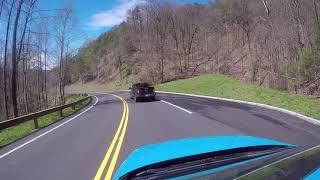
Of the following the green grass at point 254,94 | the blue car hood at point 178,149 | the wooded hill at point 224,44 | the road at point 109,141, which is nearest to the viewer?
the blue car hood at point 178,149

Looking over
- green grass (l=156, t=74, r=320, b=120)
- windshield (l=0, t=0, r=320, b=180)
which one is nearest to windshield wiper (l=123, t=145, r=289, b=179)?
windshield (l=0, t=0, r=320, b=180)

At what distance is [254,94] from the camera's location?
3050 cm

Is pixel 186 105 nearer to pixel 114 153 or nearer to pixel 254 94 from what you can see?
pixel 254 94

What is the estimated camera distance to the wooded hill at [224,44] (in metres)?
39.7

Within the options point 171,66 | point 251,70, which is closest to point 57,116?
point 251,70

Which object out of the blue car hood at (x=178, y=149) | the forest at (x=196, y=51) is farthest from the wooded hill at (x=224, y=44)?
the blue car hood at (x=178, y=149)

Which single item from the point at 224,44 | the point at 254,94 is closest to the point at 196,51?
the point at 224,44

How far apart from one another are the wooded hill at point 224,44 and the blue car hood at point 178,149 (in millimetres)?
32805

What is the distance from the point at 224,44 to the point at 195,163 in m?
73.1

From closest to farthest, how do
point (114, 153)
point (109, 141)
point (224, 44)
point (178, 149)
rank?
1. point (178, 149)
2. point (114, 153)
3. point (109, 141)
4. point (224, 44)

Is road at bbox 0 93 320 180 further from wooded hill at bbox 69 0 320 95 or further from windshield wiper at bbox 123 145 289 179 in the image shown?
wooded hill at bbox 69 0 320 95

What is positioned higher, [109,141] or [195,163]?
[195,163]

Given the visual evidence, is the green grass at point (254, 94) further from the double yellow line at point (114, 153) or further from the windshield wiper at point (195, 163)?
the windshield wiper at point (195, 163)

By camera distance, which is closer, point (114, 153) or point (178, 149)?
point (178, 149)
